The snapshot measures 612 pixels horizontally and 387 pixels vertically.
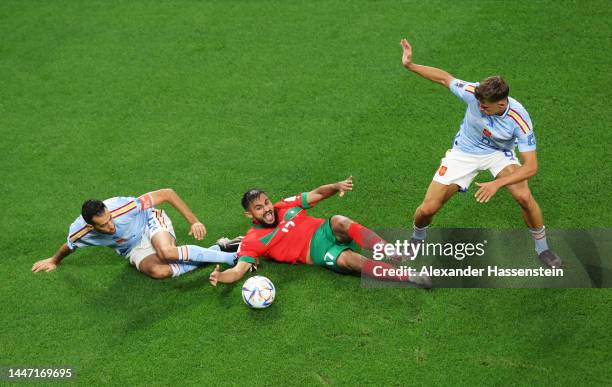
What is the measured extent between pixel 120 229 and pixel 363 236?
2.21 metres

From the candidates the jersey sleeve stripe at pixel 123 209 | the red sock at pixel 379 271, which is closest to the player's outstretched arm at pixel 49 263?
the jersey sleeve stripe at pixel 123 209

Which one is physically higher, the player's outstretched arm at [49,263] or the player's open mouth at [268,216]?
the player's open mouth at [268,216]

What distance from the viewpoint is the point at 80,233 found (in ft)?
22.6

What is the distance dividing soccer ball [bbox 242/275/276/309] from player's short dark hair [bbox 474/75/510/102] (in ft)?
7.85

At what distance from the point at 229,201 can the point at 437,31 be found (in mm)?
3740

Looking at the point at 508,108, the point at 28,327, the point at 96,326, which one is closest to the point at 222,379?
the point at 96,326

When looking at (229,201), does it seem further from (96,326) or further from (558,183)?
(558,183)

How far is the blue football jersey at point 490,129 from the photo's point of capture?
615 cm

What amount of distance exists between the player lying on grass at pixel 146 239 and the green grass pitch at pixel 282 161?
180 millimetres

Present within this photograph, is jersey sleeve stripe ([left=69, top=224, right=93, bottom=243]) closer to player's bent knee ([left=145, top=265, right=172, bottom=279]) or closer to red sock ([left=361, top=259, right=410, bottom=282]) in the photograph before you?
player's bent knee ([left=145, top=265, right=172, bottom=279])

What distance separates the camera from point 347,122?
8.66m

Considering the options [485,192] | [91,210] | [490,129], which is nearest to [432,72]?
[490,129]

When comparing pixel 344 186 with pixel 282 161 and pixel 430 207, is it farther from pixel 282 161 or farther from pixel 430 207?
pixel 282 161

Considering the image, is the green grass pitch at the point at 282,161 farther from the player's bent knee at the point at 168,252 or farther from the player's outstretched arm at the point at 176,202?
the player's outstretched arm at the point at 176,202
